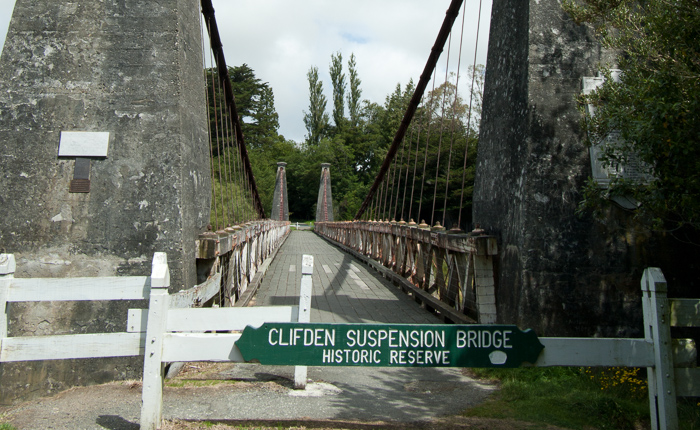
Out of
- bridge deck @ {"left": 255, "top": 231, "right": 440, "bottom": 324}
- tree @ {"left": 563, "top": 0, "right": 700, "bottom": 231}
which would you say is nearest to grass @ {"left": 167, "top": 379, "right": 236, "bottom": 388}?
bridge deck @ {"left": 255, "top": 231, "right": 440, "bottom": 324}

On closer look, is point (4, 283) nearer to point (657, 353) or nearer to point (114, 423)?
point (114, 423)

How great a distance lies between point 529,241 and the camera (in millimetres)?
3367

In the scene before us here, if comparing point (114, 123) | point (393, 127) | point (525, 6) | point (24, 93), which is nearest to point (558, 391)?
point (525, 6)

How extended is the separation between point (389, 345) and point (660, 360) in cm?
110

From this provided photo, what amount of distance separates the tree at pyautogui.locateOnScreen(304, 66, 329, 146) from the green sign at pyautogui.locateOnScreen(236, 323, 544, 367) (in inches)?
1935

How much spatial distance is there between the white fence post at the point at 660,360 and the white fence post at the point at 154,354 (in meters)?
2.03

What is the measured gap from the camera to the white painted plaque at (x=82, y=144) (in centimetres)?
321

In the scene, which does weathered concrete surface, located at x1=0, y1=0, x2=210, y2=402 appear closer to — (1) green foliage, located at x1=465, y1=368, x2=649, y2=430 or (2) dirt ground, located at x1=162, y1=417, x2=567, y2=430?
(2) dirt ground, located at x1=162, y1=417, x2=567, y2=430

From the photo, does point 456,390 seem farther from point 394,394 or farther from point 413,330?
point 413,330

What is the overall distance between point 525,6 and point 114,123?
2803 mm

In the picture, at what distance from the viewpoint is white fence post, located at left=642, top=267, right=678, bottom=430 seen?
2.10m

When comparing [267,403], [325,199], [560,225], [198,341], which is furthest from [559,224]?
[325,199]

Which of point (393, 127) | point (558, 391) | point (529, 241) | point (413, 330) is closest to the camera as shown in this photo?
point (413, 330)

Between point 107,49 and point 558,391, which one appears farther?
point 107,49
